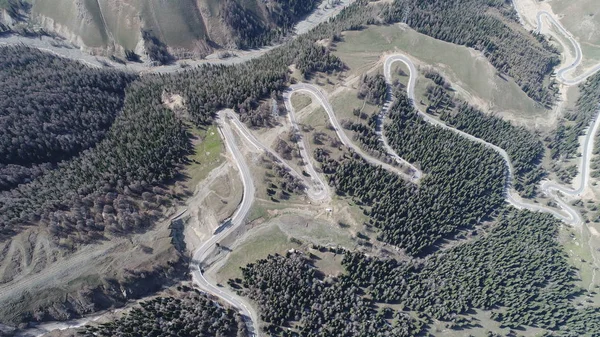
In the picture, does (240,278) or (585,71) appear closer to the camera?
(240,278)

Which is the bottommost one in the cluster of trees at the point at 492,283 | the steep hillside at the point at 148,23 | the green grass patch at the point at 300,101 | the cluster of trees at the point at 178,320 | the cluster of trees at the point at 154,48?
the cluster of trees at the point at 178,320

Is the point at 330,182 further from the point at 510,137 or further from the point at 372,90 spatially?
the point at 510,137

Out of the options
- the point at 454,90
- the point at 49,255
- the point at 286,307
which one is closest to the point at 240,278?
the point at 286,307

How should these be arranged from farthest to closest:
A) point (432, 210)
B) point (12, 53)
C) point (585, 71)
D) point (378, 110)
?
point (585, 71)
point (12, 53)
point (378, 110)
point (432, 210)

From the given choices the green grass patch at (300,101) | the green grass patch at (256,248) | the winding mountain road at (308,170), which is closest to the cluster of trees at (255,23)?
the green grass patch at (300,101)

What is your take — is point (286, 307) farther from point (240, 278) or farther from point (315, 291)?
point (240, 278)

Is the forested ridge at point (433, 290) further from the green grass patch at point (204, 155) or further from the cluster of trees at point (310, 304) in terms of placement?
the green grass patch at point (204, 155)

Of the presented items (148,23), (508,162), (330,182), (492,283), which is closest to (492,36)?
(508,162)
